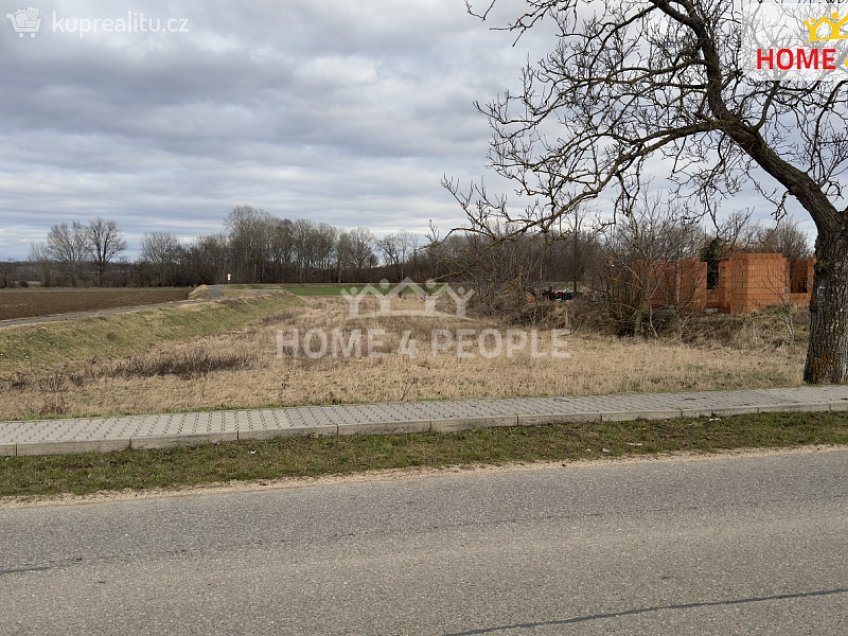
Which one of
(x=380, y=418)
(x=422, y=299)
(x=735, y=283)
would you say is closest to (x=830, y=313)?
(x=380, y=418)

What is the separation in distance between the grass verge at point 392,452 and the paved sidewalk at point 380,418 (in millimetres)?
222

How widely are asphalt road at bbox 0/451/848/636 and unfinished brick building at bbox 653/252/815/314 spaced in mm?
22088

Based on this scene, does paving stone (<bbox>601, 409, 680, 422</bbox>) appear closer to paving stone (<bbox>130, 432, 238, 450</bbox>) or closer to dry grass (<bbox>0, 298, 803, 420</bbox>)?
dry grass (<bbox>0, 298, 803, 420</bbox>)

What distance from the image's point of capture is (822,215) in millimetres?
10633

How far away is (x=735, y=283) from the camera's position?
86.6 feet

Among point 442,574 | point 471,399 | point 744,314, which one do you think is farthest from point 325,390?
point 744,314

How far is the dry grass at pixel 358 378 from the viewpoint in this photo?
1055cm

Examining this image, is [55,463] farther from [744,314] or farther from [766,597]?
[744,314]

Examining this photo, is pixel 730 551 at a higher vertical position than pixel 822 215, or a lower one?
lower

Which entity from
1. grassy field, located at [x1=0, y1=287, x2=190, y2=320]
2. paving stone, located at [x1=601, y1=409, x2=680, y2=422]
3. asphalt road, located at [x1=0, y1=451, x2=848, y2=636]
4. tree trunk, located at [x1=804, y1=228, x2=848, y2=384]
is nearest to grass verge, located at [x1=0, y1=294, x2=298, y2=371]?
grassy field, located at [x1=0, y1=287, x2=190, y2=320]

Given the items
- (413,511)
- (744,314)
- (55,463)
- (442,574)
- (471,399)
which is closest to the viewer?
(442,574)

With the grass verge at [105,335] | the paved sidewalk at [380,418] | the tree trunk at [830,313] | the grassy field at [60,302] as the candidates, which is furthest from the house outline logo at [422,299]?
the paved sidewalk at [380,418]

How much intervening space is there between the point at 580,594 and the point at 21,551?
12.1ft

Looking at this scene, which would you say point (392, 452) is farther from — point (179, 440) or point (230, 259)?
point (230, 259)
